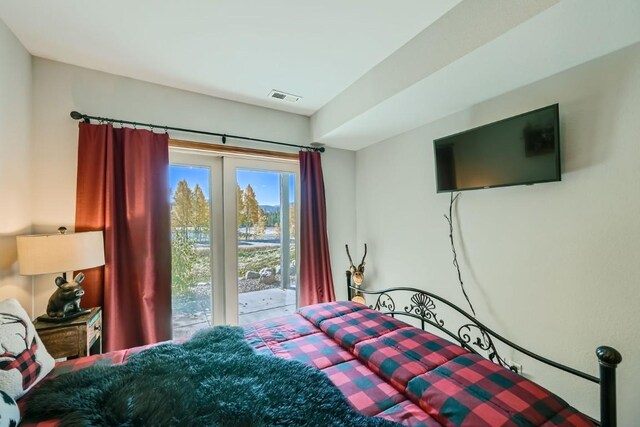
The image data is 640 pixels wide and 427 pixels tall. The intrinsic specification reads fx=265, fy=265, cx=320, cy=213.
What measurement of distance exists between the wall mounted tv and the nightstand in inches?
103

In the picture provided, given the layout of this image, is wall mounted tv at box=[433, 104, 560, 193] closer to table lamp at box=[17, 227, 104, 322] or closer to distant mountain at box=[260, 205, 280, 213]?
distant mountain at box=[260, 205, 280, 213]

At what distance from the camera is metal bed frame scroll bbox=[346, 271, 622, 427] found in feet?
2.86

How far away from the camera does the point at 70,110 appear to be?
1983mm

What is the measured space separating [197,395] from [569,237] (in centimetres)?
207

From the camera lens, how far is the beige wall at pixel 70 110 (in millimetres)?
1895

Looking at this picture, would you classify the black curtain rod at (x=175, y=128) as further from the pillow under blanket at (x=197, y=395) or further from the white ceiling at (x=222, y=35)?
the pillow under blanket at (x=197, y=395)

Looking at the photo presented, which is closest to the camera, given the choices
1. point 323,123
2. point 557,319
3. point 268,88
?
point 557,319

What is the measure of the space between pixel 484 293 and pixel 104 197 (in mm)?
2914

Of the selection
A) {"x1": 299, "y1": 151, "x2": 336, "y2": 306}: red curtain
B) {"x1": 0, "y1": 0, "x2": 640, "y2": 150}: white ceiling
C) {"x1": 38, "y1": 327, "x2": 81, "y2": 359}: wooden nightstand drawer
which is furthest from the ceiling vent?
{"x1": 38, "y1": 327, "x2": 81, "y2": 359}: wooden nightstand drawer

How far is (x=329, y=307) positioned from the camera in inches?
74.9

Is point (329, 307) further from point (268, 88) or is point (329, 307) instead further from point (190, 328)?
point (268, 88)

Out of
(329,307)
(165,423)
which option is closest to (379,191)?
(329,307)

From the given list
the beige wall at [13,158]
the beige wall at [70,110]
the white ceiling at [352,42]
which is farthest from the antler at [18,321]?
the white ceiling at [352,42]

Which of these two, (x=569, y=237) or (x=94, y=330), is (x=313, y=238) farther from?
(x=569, y=237)
